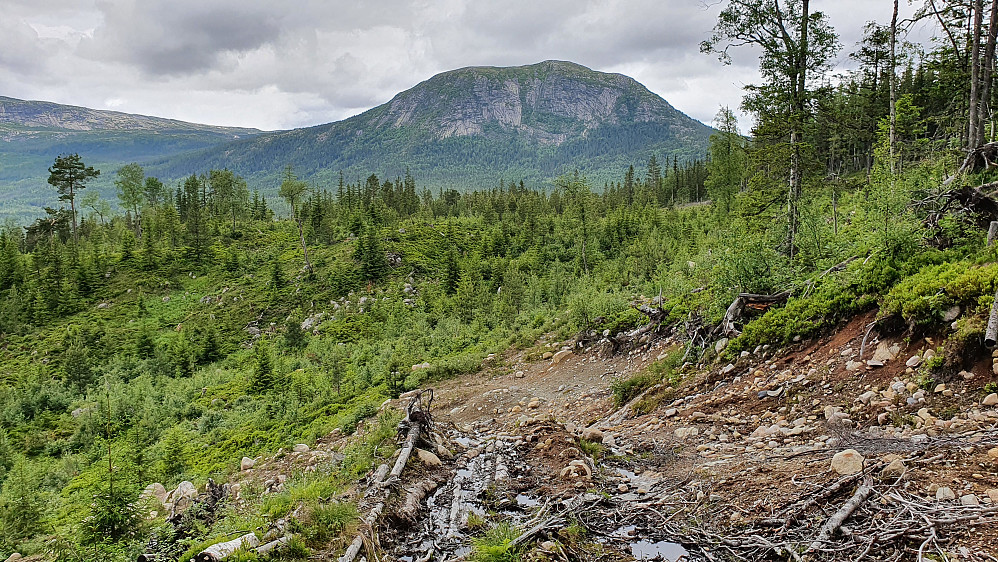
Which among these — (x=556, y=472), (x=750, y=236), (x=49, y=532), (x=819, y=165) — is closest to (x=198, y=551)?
(x=556, y=472)

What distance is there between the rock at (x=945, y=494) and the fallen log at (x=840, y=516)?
0.43m

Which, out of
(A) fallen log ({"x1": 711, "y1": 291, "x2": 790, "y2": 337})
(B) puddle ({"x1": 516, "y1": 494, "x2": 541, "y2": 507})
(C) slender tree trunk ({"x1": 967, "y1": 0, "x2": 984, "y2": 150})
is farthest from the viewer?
(C) slender tree trunk ({"x1": 967, "y1": 0, "x2": 984, "y2": 150})

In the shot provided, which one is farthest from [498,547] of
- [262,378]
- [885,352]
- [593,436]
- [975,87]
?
[975,87]

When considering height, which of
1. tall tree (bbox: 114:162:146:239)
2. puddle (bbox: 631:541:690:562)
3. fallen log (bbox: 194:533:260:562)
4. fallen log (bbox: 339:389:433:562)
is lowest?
fallen log (bbox: 339:389:433:562)

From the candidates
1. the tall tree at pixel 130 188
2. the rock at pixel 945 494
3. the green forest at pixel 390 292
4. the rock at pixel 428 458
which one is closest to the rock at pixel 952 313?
the green forest at pixel 390 292

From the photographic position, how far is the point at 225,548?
14.2ft

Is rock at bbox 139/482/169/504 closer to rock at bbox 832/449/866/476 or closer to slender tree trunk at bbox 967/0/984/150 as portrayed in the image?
rock at bbox 832/449/866/476

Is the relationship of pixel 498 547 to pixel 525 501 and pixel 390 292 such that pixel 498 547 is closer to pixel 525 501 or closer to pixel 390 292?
pixel 525 501

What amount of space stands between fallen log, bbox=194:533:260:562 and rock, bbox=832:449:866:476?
18.6 ft

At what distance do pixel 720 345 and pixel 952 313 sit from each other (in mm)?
3931

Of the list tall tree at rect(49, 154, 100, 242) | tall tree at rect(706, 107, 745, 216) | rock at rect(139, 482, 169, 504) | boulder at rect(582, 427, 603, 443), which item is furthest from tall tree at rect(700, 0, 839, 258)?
tall tree at rect(49, 154, 100, 242)

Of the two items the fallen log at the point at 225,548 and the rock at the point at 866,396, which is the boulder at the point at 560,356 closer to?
the rock at the point at 866,396

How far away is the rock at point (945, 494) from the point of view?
3686 mm

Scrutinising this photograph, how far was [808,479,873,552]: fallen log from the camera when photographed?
12.2 ft
